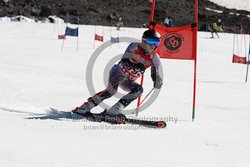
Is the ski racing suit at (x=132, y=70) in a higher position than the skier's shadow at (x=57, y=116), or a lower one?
higher

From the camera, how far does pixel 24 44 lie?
1981cm

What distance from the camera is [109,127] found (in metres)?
5.50

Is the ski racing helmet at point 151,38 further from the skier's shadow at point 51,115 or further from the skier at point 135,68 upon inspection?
the skier's shadow at point 51,115

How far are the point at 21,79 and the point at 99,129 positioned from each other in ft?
15.7

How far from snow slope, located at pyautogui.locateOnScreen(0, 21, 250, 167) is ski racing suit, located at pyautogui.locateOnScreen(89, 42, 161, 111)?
0.61 metres

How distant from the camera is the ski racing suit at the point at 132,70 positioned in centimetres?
592

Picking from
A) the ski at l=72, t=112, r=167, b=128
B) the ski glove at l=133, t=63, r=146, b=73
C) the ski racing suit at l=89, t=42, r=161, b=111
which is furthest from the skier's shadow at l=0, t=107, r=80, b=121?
the ski glove at l=133, t=63, r=146, b=73

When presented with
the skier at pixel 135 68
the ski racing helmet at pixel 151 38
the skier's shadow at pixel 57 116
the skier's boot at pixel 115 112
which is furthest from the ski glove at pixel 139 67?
the skier's shadow at pixel 57 116

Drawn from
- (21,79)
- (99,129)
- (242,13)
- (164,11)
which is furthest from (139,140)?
(242,13)

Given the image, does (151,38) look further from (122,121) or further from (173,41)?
(122,121)

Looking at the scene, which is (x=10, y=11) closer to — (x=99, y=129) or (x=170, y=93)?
(x=170, y=93)

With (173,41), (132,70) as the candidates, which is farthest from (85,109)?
(173,41)

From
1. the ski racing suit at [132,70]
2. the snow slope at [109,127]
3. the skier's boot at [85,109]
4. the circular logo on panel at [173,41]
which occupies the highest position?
the circular logo on panel at [173,41]

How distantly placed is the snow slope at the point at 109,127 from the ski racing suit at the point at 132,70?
0.61m
